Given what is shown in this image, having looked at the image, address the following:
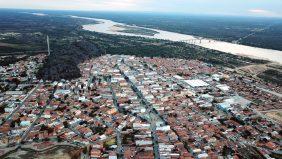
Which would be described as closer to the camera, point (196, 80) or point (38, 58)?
point (196, 80)

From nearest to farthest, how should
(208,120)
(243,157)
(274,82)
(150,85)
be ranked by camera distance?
(243,157) → (208,120) → (150,85) → (274,82)

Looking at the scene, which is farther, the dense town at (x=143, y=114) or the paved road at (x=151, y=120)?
the dense town at (x=143, y=114)

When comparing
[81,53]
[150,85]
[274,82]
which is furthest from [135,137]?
[81,53]

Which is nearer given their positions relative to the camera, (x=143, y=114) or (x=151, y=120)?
(x=151, y=120)

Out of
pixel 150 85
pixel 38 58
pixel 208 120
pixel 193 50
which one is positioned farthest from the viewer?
pixel 193 50

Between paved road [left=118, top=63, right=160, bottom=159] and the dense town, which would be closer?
paved road [left=118, top=63, right=160, bottom=159]

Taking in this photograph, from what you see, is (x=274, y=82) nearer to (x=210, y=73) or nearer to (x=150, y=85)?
(x=210, y=73)

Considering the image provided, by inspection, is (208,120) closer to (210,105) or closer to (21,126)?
(210,105)
